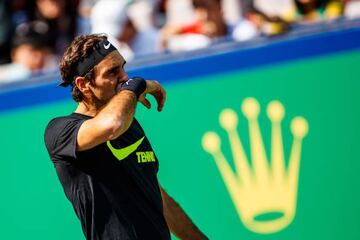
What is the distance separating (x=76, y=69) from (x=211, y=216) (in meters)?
1.97

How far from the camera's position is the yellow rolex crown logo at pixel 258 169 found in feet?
16.2

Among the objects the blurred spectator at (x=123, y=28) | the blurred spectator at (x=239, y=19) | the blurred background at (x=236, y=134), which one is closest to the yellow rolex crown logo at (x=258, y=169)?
the blurred background at (x=236, y=134)

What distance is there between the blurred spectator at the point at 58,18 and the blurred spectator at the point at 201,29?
2.78 feet

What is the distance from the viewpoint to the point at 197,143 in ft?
16.2

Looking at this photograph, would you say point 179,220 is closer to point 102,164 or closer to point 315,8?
point 102,164

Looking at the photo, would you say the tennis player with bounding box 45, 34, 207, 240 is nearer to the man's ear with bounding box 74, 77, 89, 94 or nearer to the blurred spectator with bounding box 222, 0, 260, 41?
the man's ear with bounding box 74, 77, 89, 94

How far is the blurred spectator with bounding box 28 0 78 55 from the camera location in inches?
247

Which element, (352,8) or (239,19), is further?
(239,19)

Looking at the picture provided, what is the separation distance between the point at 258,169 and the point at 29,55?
200cm

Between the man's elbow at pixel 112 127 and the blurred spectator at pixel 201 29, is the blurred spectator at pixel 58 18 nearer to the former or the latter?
the blurred spectator at pixel 201 29

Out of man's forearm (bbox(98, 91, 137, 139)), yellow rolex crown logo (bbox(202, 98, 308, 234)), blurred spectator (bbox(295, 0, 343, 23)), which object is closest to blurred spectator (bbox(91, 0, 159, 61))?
blurred spectator (bbox(295, 0, 343, 23))

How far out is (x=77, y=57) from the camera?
3256mm

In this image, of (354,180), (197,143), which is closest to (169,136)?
(197,143)

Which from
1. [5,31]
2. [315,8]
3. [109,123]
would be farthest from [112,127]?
[5,31]
